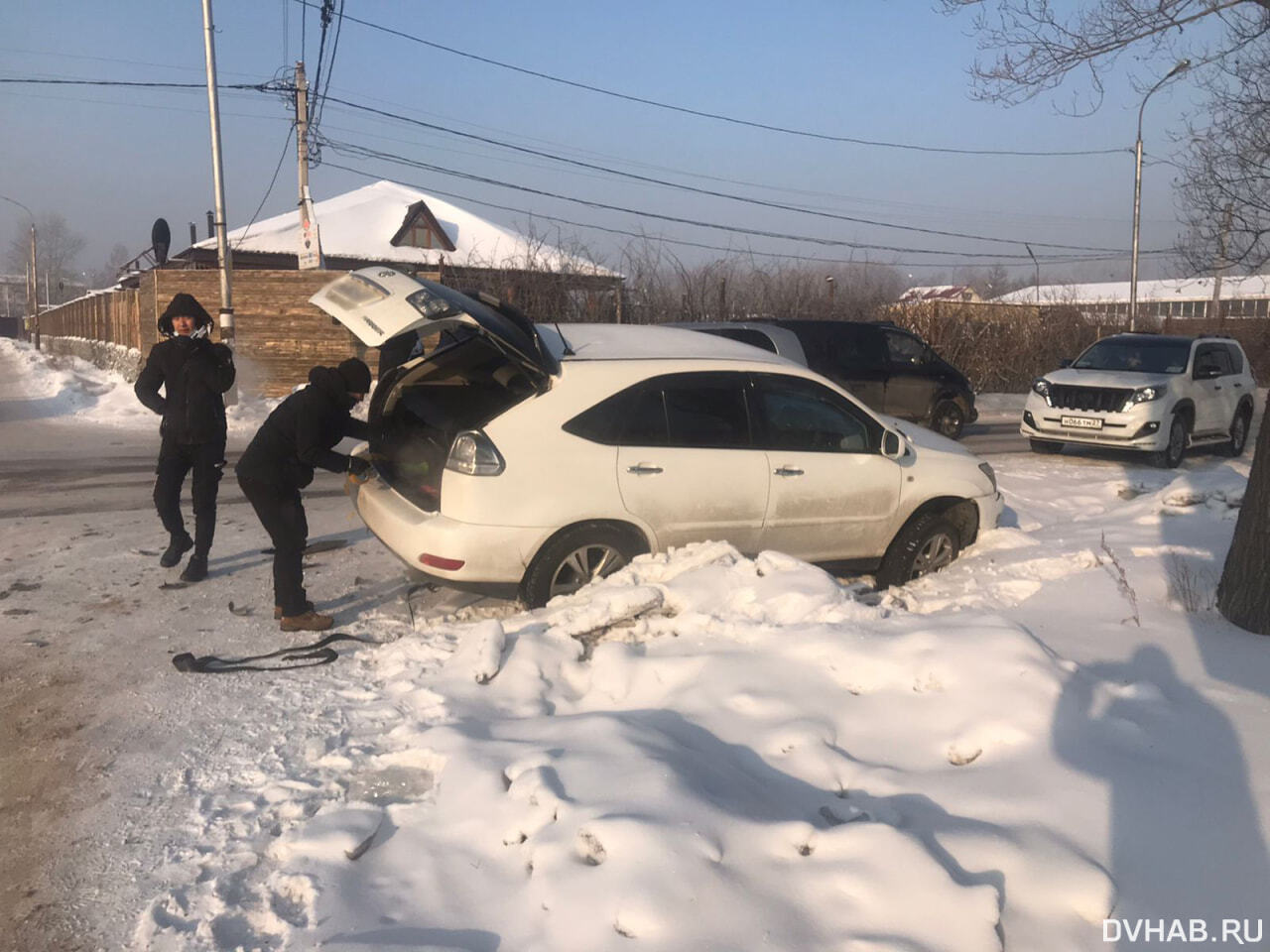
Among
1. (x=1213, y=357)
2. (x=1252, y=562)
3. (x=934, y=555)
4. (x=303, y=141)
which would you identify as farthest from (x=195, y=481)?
(x=303, y=141)

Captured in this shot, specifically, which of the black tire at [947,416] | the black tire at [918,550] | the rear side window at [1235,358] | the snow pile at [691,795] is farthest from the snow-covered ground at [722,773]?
the rear side window at [1235,358]

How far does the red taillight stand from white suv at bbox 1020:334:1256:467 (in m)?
11.0

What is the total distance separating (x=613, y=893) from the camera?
2.77 metres

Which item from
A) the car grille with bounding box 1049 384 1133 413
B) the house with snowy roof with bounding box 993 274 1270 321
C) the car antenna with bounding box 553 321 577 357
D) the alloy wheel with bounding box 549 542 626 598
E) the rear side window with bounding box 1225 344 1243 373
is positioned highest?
the house with snowy roof with bounding box 993 274 1270 321

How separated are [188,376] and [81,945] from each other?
14.1 ft

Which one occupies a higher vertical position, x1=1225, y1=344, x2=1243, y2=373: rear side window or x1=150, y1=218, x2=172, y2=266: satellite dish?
x1=150, y1=218, x2=172, y2=266: satellite dish

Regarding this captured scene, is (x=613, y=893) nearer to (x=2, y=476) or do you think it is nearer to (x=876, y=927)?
(x=876, y=927)

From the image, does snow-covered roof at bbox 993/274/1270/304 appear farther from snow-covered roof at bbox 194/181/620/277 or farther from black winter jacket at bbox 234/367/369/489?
snow-covered roof at bbox 194/181/620/277

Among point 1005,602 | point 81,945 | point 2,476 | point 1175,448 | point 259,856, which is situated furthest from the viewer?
point 1175,448

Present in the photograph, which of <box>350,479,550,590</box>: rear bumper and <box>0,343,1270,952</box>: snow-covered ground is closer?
<box>0,343,1270,952</box>: snow-covered ground

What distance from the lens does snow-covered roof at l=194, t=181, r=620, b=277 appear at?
33906mm

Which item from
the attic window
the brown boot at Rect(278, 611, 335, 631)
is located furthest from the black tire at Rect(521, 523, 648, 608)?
the attic window

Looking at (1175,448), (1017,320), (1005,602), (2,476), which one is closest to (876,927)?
(1005,602)

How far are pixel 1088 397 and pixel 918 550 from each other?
28.3ft
